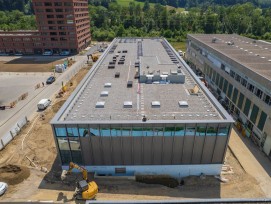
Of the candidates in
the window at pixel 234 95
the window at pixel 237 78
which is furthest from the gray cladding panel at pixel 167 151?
the window at pixel 237 78

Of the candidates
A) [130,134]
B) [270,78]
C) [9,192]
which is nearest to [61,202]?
[9,192]

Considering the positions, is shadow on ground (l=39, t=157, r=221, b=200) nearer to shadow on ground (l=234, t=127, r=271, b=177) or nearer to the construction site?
the construction site

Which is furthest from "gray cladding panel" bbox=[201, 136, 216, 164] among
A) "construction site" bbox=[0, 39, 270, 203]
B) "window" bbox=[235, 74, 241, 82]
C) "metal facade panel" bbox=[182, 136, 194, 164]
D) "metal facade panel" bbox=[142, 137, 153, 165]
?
"window" bbox=[235, 74, 241, 82]

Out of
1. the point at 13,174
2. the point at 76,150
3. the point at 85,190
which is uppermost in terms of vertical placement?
the point at 76,150

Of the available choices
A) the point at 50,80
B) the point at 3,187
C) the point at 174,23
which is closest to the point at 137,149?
the point at 3,187

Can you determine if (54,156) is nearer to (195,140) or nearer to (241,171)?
(195,140)

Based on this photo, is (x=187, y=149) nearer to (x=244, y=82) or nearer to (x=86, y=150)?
(x=86, y=150)
